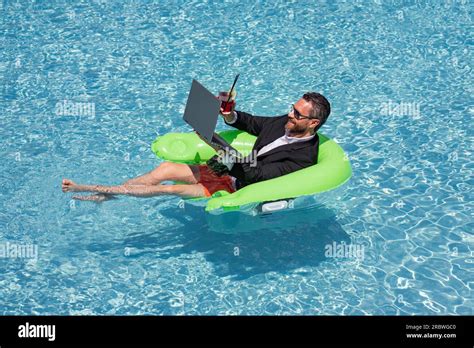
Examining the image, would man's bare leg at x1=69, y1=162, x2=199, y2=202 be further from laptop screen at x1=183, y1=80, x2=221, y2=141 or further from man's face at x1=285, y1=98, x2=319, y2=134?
man's face at x1=285, y1=98, x2=319, y2=134

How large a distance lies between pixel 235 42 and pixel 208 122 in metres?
3.98

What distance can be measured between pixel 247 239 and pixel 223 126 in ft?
6.15

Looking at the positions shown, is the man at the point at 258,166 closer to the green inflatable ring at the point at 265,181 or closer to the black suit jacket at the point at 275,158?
the black suit jacket at the point at 275,158

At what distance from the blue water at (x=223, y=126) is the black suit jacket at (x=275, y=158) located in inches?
26.7

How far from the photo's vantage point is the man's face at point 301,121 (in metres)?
6.79

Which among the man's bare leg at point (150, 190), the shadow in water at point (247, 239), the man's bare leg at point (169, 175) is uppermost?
the man's bare leg at point (169, 175)

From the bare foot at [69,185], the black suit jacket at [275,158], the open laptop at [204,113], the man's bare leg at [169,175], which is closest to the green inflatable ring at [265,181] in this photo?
the black suit jacket at [275,158]

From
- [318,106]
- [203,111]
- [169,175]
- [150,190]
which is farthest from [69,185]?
[318,106]

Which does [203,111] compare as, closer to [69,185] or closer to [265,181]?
[265,181]

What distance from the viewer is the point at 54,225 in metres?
7.34

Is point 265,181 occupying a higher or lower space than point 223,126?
lower

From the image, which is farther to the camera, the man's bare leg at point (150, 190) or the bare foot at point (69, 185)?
the man's bare leg at point (150, 190)

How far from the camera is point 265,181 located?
6.68 m

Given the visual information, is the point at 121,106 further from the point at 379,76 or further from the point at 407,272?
the point at 407,272
